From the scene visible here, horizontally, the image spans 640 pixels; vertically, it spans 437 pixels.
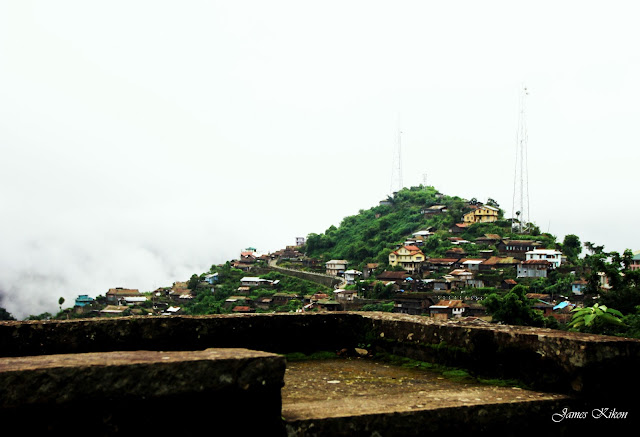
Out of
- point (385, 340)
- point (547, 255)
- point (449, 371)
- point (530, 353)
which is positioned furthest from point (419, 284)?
point (530, 353)

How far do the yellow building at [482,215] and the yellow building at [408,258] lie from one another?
55.0 feet

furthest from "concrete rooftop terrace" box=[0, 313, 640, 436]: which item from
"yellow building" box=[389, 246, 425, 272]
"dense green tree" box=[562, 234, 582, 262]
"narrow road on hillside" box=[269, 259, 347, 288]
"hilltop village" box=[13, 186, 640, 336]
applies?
"dense green tree" box=[562, 234, 582, 262]

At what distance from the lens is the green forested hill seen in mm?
75875

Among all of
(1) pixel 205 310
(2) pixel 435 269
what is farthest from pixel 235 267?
(2) pixel 435 269

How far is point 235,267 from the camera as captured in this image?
3322 inches

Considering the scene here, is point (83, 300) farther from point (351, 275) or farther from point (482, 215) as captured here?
point (482, 215)

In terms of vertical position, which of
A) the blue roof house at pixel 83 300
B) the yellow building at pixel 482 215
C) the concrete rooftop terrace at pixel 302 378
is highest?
the yellow building at pixel 482 215

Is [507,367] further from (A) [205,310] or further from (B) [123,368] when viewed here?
(A) [205,310]

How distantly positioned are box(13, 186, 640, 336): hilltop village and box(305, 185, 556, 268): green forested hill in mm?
195

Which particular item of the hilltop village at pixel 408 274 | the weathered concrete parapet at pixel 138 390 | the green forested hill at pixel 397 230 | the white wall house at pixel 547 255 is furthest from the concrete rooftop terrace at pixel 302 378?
the green forested hill at pixel 397 230

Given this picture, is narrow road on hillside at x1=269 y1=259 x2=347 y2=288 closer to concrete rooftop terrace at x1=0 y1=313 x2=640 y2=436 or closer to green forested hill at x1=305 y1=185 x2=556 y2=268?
green forested hill at x1=305 y1=185 x2=556 y2=268

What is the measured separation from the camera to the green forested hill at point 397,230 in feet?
249

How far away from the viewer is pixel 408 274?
6397 centimetres

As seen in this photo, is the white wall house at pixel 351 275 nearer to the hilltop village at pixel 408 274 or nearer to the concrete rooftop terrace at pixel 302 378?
the hilltop village at pixel 408 274
